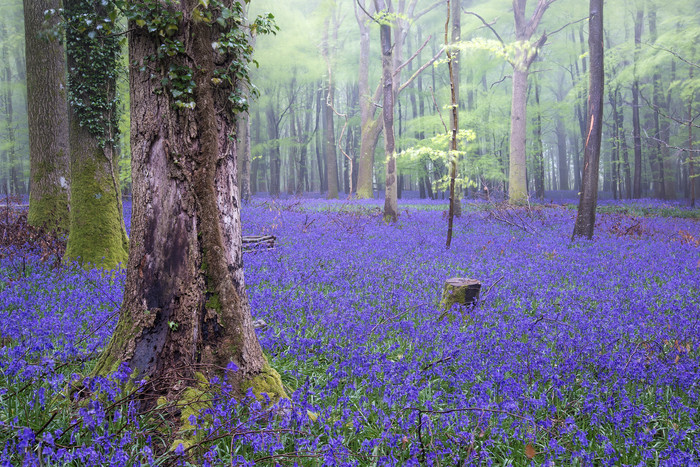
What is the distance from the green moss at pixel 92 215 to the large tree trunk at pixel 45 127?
2.72m

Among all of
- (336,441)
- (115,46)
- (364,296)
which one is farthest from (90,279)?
(336,441)

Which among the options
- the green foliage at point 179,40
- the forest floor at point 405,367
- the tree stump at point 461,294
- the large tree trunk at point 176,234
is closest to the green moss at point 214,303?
the large tree trunk at point 176,234

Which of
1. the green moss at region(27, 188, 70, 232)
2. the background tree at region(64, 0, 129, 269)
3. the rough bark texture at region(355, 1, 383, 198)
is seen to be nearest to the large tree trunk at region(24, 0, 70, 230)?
the green moss at region(27, 188, 70, 232)

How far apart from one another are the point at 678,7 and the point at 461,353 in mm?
29945

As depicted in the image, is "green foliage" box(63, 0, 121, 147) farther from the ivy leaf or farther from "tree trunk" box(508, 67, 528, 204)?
"tree trunk" box(508, 67, 528, 204)

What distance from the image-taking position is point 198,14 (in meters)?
2.38

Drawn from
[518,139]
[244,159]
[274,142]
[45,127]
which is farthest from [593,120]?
[274,142]

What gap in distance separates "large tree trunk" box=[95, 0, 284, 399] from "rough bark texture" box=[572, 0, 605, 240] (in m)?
10.4

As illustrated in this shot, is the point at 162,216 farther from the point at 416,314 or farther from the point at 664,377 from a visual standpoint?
the point at 664,377

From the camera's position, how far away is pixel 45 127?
331 inches

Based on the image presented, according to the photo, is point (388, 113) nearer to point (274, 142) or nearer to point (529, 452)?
point (529, 452)

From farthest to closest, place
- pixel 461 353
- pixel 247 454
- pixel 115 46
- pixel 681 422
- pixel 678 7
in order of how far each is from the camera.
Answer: pixel 678 7 → pixel 115 46 → pixel 461 353 → pixel 681 422 → pixel 247 454

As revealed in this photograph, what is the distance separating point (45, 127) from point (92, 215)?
154 inches

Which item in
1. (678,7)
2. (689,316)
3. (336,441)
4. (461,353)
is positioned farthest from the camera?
(678,7)
